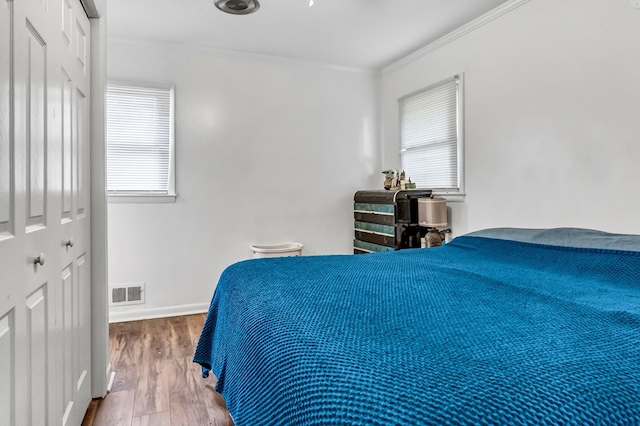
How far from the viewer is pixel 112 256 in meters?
3.37

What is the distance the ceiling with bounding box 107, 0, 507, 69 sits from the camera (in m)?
2.83

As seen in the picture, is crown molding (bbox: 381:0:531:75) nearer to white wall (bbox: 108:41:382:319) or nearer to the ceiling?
the ceiling

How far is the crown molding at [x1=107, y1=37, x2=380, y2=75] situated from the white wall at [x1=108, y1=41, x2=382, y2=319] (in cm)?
2

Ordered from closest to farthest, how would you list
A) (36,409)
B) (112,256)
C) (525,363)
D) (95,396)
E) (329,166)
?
(525,363), (36,409), (95,396), (112,256), (329,166)

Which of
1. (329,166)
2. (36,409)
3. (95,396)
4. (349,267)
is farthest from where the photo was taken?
(329,166)

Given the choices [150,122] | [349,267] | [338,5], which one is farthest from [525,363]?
[150,122]

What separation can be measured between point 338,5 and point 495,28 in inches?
46.4

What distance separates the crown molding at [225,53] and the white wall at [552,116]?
1.12 metres

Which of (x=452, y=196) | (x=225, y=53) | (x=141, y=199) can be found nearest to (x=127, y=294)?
(x=141, y=199)

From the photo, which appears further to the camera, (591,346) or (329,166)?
(329,166)

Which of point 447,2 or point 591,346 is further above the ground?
point 447,2

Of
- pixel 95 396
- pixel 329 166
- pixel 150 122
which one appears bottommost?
pixel 95 396

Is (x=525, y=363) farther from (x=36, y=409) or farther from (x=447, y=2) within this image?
(x=447, y=2)

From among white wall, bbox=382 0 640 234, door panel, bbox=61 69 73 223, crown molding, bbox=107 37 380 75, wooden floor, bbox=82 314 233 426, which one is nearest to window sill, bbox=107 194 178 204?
wooden floor, bbox=82 314 233 426
